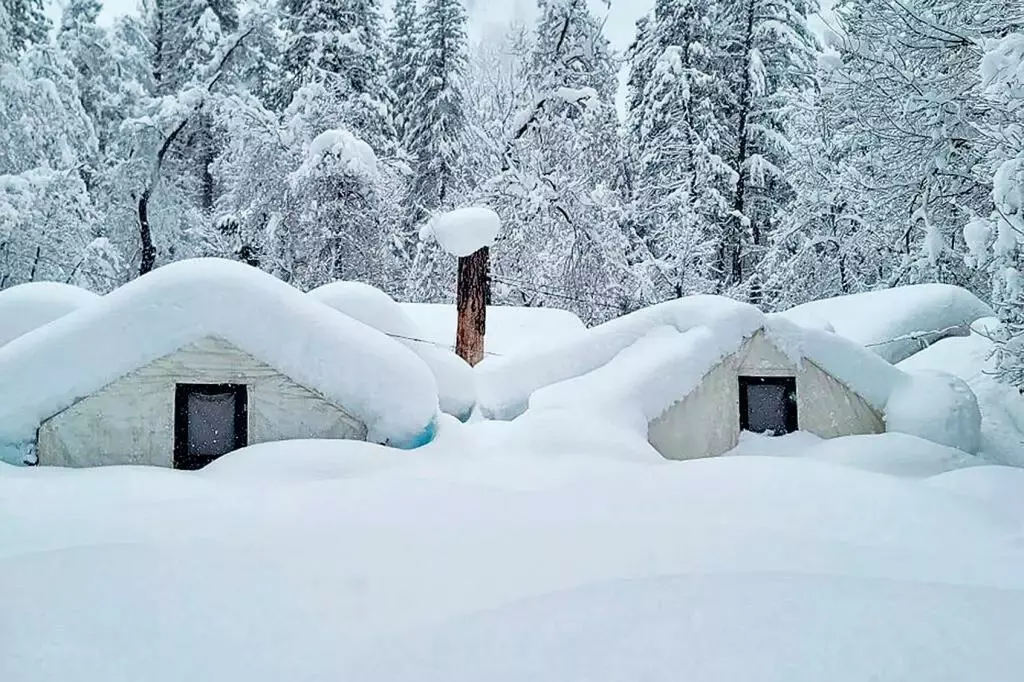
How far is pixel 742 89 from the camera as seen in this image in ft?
66.6

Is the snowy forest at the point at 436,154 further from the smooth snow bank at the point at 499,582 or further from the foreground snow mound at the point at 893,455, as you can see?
the smooth snow bank at the point at 499,582

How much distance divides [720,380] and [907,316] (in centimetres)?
630

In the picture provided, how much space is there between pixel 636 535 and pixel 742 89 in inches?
750

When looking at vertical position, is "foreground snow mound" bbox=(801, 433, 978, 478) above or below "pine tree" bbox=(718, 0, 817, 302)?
below

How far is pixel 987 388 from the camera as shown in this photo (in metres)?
10.2

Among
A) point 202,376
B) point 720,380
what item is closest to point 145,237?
point 202,376

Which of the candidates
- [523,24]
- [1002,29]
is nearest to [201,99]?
[523,24]

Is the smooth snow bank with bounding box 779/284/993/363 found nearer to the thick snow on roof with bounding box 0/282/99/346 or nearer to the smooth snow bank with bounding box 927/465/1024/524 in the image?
the smooth snow bank with bounding box 927/465/1024/524

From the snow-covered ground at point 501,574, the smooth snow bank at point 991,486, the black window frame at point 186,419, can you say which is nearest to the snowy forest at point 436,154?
the smooth snow bank at point 991,486

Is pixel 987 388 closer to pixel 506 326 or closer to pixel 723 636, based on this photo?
pixel 506 326

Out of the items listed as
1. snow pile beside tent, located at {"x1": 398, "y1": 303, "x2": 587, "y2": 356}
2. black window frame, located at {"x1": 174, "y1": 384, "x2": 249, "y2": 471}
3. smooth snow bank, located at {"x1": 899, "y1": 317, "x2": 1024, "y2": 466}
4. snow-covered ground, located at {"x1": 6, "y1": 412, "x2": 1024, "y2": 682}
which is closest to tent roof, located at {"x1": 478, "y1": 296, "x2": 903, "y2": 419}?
smooth snow bank, located at {"x1": 899, "y1": 317, "x2": 1024, "y2": 466}

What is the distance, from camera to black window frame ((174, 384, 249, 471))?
6.81 metres

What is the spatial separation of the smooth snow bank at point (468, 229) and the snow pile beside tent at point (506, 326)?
200cm

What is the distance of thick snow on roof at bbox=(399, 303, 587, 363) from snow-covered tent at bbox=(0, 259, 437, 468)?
4.02m
